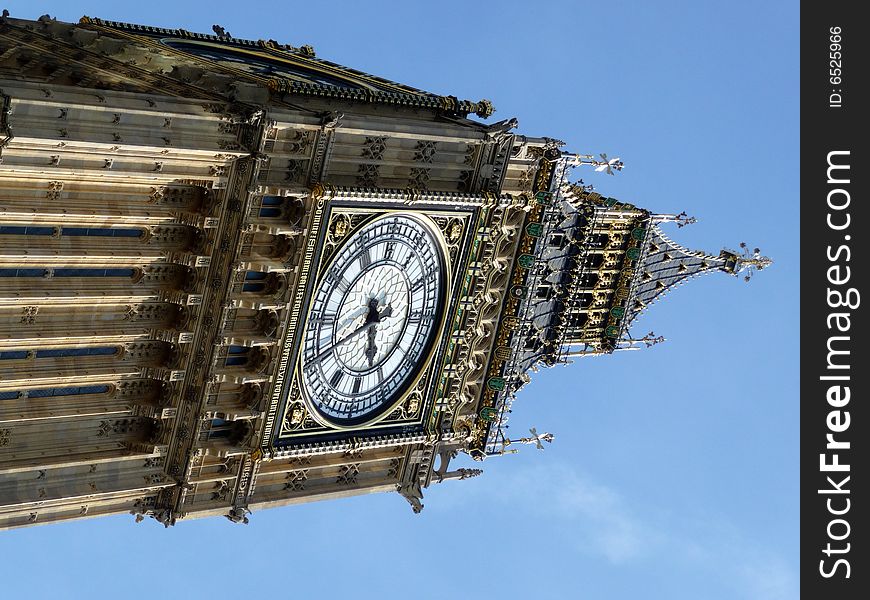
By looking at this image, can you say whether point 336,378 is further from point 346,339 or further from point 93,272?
point 93,272

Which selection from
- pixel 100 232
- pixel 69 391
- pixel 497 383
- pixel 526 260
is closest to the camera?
pixel 100 232

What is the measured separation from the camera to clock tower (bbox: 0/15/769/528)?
46.9m

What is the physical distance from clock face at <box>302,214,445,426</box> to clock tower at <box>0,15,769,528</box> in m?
0.09

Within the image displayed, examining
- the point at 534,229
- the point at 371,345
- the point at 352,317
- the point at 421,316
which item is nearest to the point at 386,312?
the point at 371,345

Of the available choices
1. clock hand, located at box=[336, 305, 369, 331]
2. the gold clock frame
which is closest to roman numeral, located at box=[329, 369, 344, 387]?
the gold clock frame

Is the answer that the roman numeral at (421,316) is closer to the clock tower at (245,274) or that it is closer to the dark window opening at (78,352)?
the clock tower at (245,274)

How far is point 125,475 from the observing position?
165ft

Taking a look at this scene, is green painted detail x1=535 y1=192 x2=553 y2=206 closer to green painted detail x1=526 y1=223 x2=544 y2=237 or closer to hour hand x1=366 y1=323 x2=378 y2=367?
green painted detail x1=526 y1=223 x2=544 y2=237

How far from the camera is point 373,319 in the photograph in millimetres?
54406

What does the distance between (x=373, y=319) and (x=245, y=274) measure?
5.90 metres

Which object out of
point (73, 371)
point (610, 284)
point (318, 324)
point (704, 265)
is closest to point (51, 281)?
point (73, 371)

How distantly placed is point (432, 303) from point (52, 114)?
17419mm

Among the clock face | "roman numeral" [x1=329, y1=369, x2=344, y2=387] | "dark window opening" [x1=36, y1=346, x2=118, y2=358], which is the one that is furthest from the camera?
"roman numeral" [x1=329, y1=369, x2=344, y2=387]

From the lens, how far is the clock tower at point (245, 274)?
46.9 metres
